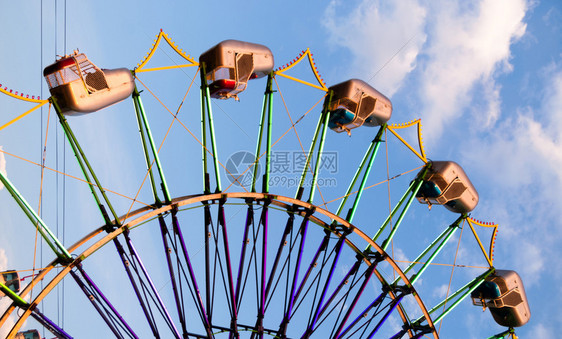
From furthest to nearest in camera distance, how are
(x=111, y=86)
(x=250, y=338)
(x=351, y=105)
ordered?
(x=351, y=105) → (x=250, y=338) → (x=111, y=86)

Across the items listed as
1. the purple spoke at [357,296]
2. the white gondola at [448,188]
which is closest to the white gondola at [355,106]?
the white gondola at [448,188]

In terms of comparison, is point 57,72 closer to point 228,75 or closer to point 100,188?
point 100,188

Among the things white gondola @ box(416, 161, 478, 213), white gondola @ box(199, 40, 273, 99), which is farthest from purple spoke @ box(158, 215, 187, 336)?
white gondola @ box(416, 161, 478, 213)

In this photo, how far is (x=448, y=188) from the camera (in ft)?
104

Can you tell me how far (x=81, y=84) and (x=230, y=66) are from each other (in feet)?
20.2

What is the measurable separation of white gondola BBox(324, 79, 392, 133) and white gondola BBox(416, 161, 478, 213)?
377cm

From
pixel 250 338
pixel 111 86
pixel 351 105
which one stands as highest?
pixel 351 105

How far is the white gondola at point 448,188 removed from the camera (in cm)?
3145

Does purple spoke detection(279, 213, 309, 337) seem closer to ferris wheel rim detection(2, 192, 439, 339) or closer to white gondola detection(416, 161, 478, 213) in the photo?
ferris wheel rim detection(2, 192, 439, 339)

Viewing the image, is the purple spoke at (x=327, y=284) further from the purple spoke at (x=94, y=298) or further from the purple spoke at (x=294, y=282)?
the purple spoke at (x=94, y=298)

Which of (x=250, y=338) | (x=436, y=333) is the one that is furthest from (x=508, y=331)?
(x=250, y=338)

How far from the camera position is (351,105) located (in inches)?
1142

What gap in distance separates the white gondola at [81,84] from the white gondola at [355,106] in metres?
10.3

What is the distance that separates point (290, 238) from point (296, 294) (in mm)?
2300
